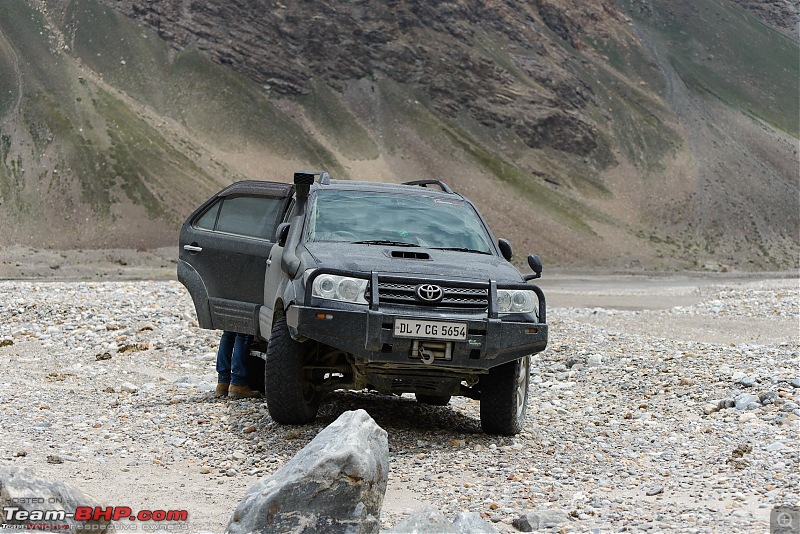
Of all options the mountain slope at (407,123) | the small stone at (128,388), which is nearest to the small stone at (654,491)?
the small stone at (128,388)

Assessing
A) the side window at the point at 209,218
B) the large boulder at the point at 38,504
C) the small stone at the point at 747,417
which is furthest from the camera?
the side window at the point at 209,218

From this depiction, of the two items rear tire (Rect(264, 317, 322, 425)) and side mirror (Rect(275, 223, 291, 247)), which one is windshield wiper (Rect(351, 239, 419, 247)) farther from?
rear tire (Rect(264, 317, 322, 425))

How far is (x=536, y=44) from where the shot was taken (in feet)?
350

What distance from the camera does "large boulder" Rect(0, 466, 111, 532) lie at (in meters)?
5.50

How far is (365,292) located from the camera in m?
8.59

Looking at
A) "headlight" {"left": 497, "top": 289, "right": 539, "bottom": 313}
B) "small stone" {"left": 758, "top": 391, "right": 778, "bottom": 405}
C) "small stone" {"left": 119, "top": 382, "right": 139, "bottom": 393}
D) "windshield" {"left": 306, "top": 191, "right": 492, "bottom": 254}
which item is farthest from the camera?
"small stone" {"left": 119, "top": 382, "right": 139, "bottom": 393}

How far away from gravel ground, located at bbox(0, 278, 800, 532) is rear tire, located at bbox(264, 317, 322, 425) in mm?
199

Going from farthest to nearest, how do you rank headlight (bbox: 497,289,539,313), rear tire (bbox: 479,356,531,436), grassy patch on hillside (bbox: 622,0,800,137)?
grassy patch on hillside (bbox: 622,0,800,137)
rear tire (bbox: 479,356,531,436)
headlight (bbox: 497,289,539,313)

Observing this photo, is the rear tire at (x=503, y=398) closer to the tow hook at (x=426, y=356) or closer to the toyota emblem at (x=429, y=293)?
the tow hook at (x=426, y=356)

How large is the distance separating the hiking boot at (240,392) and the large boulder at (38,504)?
557 cm

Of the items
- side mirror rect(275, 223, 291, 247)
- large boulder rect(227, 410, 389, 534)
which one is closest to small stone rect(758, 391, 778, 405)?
side mirror rect(275, 223, 291, 247)

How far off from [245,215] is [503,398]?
350cm

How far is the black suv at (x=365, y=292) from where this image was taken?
856cm

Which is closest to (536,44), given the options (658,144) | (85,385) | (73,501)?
(658,144)
